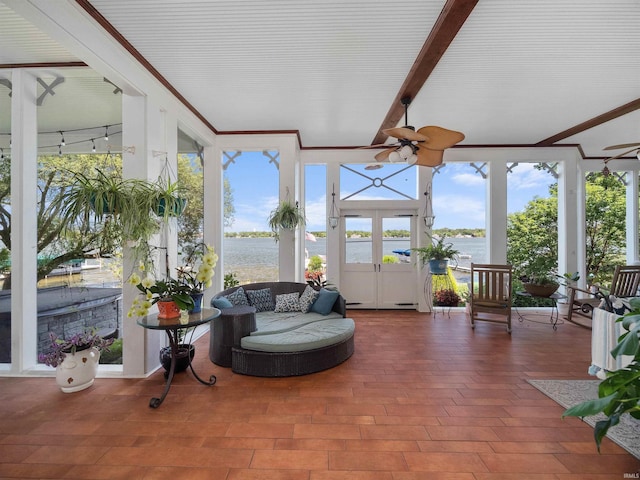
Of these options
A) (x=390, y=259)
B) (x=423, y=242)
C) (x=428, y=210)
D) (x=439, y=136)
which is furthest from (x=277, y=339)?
(x=428, y=210)

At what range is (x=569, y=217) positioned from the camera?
18.1ft

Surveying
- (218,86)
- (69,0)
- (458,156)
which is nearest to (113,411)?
(69,0)

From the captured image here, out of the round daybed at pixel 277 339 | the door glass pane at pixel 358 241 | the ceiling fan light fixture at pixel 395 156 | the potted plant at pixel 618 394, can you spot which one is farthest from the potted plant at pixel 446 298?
the potted plant at pixel 618 394

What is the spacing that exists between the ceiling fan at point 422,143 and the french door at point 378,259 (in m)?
2.40

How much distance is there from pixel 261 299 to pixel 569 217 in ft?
19.6

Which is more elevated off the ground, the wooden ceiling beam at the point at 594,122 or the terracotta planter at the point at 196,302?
the wooden ceiling beam at the point at 594,122

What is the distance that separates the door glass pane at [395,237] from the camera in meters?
5.80

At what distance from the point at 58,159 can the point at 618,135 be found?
8611mm

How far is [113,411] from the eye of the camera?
2.36 meters

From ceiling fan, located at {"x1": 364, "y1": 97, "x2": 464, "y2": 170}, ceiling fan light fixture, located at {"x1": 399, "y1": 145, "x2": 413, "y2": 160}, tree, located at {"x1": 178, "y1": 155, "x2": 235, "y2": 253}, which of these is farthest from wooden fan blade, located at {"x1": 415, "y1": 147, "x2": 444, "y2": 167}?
tree, located at {"x1": 178, "y1": 155, "x2": 235, "y2": 253}

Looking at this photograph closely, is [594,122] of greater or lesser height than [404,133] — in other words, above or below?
above

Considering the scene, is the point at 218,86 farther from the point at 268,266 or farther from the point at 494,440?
the point at 494,440

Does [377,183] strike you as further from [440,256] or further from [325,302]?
[325,302]

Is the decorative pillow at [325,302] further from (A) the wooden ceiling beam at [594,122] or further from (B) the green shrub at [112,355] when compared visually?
(A) the wooden ceiling beam at [594,122]
